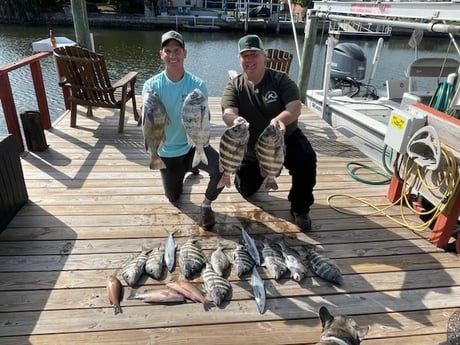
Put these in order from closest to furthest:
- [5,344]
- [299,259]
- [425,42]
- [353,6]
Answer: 1. [5,344]
2. [299,259]
3. [353,6]
4. [425,42]

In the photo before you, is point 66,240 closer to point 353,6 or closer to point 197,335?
point 197,335

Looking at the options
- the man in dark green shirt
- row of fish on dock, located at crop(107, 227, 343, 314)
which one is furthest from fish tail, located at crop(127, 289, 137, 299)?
the man in dark green shirt

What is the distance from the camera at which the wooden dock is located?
2.19 m

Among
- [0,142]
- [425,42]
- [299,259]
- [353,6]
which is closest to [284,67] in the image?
[353,6]

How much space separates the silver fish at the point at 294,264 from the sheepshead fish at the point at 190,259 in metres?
0.67

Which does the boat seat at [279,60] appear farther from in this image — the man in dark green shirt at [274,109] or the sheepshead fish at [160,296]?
the sheepshead fish at [160,296]

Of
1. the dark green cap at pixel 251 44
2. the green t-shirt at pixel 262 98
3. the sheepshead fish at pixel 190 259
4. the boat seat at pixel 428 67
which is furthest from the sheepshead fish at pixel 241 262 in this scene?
the boat seat at pixel 428 67

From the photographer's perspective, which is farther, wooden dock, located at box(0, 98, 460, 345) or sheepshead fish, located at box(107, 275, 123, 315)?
sheepshead fish, located at box(107, 275, 123, 315)

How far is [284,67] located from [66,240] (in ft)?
15.7

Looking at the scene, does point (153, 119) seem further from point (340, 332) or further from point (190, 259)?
point (340, 332)

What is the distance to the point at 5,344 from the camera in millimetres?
2037

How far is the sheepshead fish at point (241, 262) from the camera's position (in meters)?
2.65

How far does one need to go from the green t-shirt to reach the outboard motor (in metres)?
5.17

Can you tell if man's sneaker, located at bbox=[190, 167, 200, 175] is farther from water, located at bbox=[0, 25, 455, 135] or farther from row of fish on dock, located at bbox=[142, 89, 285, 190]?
water, located at bbox=[0, 25, 455, 135]
